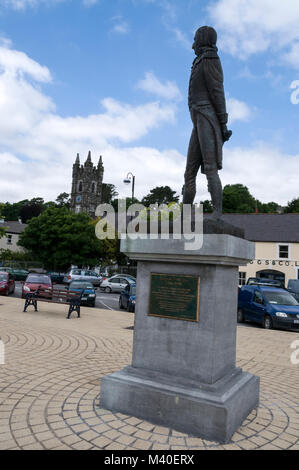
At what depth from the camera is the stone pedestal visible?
11.6 ft

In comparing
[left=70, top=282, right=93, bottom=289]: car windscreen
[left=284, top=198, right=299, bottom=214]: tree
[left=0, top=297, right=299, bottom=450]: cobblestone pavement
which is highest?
[left=284, top=198, right=299, bottom=214]: tree

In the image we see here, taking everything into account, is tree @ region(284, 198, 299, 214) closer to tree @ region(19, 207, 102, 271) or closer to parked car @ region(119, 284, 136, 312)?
tree @ region(19, 207, 102, 271)

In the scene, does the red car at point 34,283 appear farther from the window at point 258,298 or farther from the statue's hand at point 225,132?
the statue's hand at point 225,132

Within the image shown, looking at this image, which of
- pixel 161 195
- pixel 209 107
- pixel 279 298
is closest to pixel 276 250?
pixel 279 298

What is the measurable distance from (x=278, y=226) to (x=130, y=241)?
112ft

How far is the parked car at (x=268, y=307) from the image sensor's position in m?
11.9

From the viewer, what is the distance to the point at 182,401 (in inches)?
140

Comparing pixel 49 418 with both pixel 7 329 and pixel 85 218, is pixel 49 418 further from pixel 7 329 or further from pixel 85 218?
pixel 85 218

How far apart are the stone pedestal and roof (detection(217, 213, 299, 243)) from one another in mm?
30694

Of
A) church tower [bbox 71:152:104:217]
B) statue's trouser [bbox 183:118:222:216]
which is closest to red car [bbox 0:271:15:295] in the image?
statue's trouser [bbox 183:118:222:216]

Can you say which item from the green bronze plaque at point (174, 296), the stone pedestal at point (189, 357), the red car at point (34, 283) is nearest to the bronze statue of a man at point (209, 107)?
the stone pedestal at point (189, 357)

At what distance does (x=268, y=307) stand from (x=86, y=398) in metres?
9.69

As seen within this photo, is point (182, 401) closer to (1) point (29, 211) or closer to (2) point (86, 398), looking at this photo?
(2) point (86, 398)

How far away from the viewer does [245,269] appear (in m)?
34.4
